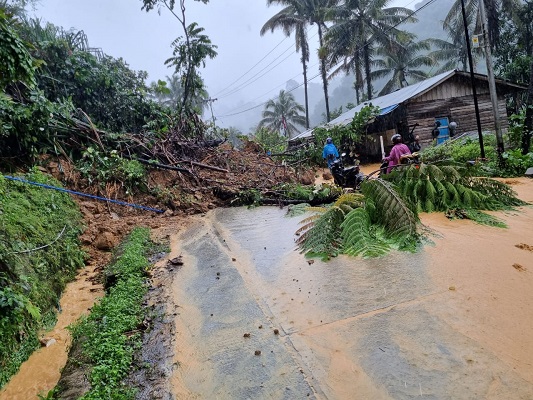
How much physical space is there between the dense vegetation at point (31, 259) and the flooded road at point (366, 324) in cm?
138

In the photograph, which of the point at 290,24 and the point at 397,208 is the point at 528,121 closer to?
the point at 397,208

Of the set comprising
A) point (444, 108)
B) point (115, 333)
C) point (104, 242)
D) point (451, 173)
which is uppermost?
point (444, 108)

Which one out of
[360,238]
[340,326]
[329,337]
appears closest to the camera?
[329,337]

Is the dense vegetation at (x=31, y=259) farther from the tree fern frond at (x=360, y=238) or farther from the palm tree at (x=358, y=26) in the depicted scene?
the palm tree at (x=358, y=26)

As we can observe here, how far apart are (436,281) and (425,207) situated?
2.59 meters

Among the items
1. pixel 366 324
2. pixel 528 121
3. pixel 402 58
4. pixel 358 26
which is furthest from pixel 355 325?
pixel 402 58

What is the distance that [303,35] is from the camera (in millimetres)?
28375

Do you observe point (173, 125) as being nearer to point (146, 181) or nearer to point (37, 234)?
point (146, 181)

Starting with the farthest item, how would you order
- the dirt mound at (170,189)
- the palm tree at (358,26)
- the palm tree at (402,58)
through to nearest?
1. the palm tree at (402,58)
2. the palm tree at (358,26)
3. the dirt mound at (170,189)

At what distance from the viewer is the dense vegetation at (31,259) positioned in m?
→ 2.74

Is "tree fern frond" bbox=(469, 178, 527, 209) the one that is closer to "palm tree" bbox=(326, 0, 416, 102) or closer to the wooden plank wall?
the wooden plank wall

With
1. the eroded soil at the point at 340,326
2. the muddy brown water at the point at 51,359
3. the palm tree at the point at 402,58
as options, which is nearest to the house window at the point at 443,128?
the palm tree at the point at 402,58

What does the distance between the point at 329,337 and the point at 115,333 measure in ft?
5.77

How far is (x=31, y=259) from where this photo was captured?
3.89 m
